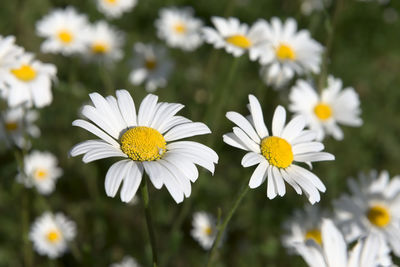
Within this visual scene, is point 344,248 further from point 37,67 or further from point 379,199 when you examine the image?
point 37,67

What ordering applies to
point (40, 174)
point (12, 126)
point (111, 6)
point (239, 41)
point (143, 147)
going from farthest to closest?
1. point (111, 6)
2. point (40, 174)
3. point (12, 126)
4. point (239, 41)
5. point (143, 147)

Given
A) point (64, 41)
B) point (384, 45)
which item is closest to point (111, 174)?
point (64, 41)

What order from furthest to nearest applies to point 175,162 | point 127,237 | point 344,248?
1. point 127,237
2. point 344,248
3. point 175,162

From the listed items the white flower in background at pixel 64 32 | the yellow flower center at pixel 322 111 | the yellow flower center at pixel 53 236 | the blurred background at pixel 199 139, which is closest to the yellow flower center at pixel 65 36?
the white flower in background at pixel 64 32

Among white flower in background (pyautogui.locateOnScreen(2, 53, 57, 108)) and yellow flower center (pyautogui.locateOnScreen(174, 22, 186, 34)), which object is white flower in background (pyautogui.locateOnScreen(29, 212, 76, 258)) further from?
yellow flower center (pyautogui.locateOnScreen(174, 22, 186, 34))

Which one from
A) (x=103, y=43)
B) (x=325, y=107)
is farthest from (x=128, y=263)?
(x=103, y=43)

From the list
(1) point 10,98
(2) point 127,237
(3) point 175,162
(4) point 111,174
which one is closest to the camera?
(4) point 111,174

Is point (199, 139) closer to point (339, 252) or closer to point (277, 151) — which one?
point (277, 151)
